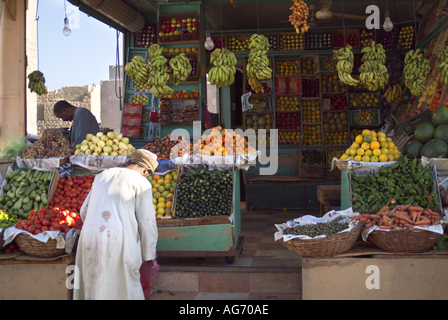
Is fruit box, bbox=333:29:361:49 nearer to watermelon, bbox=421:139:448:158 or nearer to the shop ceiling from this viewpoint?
the shop ceiling

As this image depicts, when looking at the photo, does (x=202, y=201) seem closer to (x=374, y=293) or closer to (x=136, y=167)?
(x=136, y=167)

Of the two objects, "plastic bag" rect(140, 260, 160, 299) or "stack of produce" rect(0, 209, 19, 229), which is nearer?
"plastic bag" rect(140, 260, 160, 299)

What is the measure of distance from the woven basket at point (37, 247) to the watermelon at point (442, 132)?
415 centimetres

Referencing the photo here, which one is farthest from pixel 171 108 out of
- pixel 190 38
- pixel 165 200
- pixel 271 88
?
pixel 165 200

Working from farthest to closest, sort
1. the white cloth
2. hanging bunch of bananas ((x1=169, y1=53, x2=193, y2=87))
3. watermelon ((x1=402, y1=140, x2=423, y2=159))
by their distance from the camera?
hanging bunch of bananas ((x1=169, y1=53, x2=193, y2=87)) < watermelon ((x1=402, y1=140, x2=423, y2=159)) < the white cloth

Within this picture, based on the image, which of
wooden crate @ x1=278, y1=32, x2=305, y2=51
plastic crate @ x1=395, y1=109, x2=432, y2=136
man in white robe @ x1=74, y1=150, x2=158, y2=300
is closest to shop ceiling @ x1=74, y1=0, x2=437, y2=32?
wooden crate @ x1=278, y1=32, x2=305, y2=51

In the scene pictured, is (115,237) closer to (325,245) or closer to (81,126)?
(325,245)

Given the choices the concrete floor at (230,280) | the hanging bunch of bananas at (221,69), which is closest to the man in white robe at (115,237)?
the concrete floor at (230,280)

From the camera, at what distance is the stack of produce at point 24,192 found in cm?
434

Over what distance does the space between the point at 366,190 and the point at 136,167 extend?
2.50 metres

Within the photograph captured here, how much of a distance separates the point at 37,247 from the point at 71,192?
1081mm

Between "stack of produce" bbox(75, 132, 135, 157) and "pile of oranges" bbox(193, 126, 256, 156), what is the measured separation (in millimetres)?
914

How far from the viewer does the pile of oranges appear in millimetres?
4547

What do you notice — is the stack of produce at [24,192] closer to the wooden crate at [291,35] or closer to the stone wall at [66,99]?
the wooden crate at [291,35]
